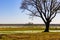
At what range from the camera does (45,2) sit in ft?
173

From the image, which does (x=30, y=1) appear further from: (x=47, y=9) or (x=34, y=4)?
(x=47, y=9)

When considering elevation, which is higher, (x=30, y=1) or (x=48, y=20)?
(x=30, y=1)

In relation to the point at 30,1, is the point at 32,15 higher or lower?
lower

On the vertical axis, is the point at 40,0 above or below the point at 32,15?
above

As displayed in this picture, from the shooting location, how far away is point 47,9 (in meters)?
52.4

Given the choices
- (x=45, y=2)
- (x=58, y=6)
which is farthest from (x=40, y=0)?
(x=58, y=6)

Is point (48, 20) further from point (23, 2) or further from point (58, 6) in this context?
point (23, 2)

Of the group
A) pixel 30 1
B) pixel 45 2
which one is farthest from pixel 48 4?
pixel 30 1

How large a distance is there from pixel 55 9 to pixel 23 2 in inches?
316

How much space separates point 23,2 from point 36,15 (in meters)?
4.54

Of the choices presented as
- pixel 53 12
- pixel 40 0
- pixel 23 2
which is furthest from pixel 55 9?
pixel 23 2

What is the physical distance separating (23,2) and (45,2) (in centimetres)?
540

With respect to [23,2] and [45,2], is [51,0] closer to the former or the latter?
[45,2]

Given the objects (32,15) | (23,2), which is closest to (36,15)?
(32,15)
